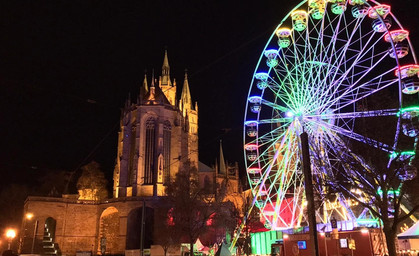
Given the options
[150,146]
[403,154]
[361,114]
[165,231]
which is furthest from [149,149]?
[403,154]

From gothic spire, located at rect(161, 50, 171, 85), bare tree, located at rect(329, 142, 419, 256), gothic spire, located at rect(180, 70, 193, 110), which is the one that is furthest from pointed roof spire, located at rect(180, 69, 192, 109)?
bare tree, located at rect(329, 142, 419, 256)

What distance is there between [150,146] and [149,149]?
0.52m

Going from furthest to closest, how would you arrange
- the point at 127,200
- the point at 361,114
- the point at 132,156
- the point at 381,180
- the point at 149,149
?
the point at 132,156, the point at 149,149, the point at 127,200, the point at 361,114, the point at 381,180

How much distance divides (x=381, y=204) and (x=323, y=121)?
951cm

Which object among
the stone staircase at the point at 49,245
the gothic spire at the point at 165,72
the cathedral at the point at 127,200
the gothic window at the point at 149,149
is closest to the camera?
the stone staircase at the point at 49,245

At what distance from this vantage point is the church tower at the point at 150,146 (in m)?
58.6

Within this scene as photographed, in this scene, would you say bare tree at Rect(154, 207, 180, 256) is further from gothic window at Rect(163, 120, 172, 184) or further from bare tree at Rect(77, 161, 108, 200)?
bare tree at Rect(77, 161, 108, 200)

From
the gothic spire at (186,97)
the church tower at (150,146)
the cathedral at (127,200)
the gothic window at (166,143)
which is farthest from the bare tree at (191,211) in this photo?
the gothic spire at (186,97)

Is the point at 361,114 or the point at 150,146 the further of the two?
the point at 150,146

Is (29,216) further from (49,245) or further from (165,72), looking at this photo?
(165,72)

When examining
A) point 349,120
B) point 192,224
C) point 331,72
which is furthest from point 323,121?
point 192,224

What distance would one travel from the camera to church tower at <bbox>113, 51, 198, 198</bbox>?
5862cm

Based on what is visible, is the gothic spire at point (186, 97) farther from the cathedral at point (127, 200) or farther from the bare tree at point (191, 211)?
the bare tree at point (191, 211)

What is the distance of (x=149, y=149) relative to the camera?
60.8 m
